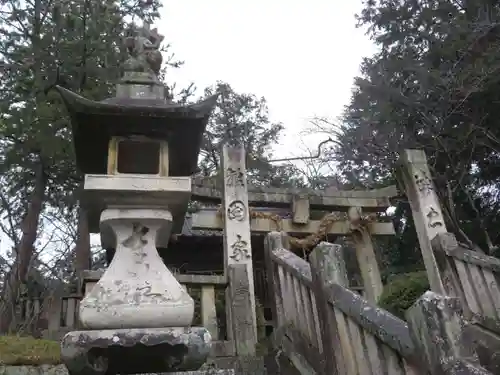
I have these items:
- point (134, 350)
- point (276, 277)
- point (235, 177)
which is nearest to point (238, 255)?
point (235, 177)

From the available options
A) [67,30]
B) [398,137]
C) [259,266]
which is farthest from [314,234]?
[67,30]

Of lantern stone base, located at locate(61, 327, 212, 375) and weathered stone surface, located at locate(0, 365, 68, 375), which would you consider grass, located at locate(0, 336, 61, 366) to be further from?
lantern stone base, located at locate(61, 327, 212, 375)

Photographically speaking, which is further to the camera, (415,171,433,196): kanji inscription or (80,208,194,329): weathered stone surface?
(415,171,433,196): kanji inscription

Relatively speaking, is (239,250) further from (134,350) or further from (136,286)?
(134,350)

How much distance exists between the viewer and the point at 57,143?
1056 cm

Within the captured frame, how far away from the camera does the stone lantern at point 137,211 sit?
286cm

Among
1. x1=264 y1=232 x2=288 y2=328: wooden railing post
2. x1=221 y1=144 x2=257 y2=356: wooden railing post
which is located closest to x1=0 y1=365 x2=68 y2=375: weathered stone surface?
x1=221 y1=144 x2=257 y2=356: wooden railing post

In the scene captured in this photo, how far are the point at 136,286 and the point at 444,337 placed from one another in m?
1.86

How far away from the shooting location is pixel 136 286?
312 cm

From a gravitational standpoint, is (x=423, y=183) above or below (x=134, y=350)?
above

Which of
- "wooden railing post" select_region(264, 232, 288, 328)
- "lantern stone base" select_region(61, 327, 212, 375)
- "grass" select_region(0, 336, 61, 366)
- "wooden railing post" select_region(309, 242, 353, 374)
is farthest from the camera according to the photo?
"wooden railing post" select_region(264, 232, 288, 328)

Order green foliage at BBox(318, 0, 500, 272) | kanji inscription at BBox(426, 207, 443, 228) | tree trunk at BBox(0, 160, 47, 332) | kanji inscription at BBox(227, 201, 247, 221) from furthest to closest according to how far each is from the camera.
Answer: green foliage at BBox(318, 0, 500, 272) < tree trunk at BBox(0, 160, 47, 332) < kanji inscription at BBox(426, 207, 443, 228) < kanji inscription at BBox(227, 201, 247, 221)

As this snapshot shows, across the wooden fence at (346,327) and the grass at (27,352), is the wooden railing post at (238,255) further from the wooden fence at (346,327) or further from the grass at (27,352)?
the grass at (27,352)

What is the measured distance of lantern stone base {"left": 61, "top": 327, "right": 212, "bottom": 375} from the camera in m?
2.75
